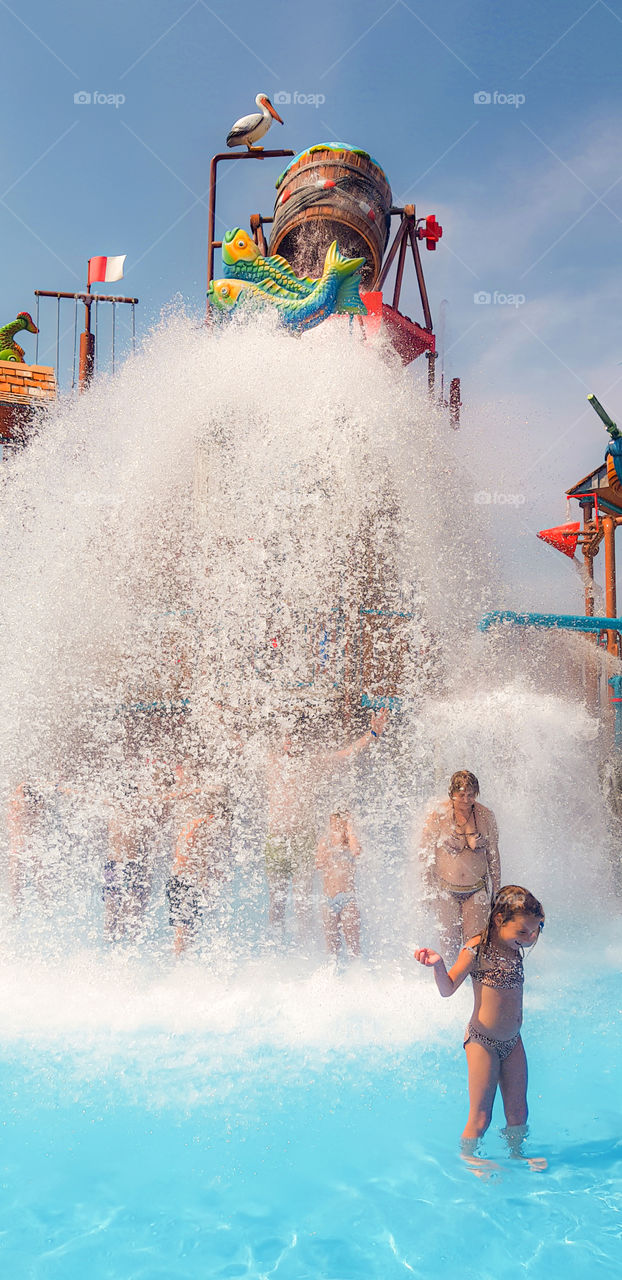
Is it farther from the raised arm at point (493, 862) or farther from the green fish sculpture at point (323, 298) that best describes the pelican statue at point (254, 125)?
the raised arm at point (493, 862)

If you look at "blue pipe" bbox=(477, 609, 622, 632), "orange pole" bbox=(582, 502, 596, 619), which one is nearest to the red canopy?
"orange pole" bbox=(582, 502, 596, 619)

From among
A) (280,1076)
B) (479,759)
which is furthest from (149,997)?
(479,759)

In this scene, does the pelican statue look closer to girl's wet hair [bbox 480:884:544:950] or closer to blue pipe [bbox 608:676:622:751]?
blue pipe [bbox 608:676:622:751]

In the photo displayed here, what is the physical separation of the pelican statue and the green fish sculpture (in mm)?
3320

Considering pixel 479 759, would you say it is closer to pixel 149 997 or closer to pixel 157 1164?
pixel 149 997

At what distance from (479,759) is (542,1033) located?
230 centimetres

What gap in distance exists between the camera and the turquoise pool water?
3.08 metres

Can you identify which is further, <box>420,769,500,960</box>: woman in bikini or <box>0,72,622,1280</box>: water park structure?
<box>420,769,500,960</box>: woman in bikini

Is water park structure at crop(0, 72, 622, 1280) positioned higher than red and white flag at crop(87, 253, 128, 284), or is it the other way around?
red and white flag at crop(87, 253, 128, 284)

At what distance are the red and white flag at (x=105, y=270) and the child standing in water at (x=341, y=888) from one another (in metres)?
12.0

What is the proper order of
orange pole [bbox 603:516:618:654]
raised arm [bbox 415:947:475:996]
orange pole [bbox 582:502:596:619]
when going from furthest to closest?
orange pole [bbox 582:502:596:619], orange pole [bbox 603:516:618:654], raised arm [bbox 415:947:475:996]

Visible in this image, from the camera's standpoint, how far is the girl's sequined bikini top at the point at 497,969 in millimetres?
3508

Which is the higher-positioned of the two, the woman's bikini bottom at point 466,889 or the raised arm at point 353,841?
the raised arm at point 353,841

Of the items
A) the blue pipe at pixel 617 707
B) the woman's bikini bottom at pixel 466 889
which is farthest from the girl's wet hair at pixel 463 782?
the blue pipe at pixel 617 707
